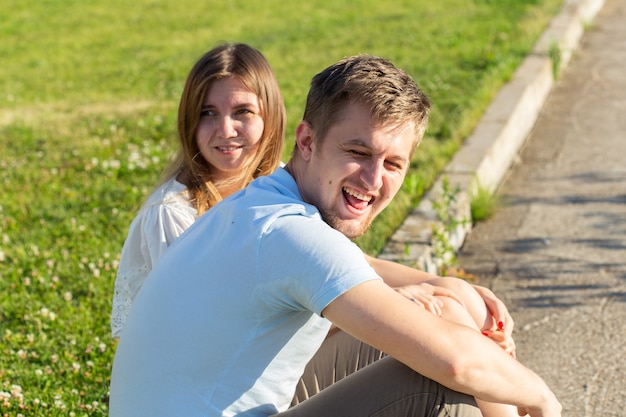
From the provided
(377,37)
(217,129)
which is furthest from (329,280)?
(377,37)

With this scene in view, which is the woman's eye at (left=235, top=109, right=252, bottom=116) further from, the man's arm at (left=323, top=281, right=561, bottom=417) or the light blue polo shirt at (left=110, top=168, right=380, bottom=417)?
the man's arm at (left=323, top=281, right=561, bottom=417)

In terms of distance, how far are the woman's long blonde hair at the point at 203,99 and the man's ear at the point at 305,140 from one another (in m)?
1.09

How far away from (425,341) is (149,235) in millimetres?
1400

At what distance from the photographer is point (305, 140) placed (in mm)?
2488

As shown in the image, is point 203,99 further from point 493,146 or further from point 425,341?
point 493,146

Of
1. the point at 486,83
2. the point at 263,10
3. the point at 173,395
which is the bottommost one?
the point at 263,10

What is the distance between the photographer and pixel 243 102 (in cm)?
367

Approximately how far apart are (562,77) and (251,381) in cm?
650

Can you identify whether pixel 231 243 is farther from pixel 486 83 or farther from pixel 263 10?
pixel 263 10

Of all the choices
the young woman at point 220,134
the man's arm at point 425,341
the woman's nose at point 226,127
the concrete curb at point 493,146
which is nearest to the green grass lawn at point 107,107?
the concrete curb at point 493,146

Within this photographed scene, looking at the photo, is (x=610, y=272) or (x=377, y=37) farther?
(x=377, y=37)

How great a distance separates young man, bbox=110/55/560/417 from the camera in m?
2.17

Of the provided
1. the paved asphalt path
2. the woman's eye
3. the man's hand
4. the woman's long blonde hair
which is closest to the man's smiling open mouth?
the man's hand

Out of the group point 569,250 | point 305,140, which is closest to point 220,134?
point 305,140
